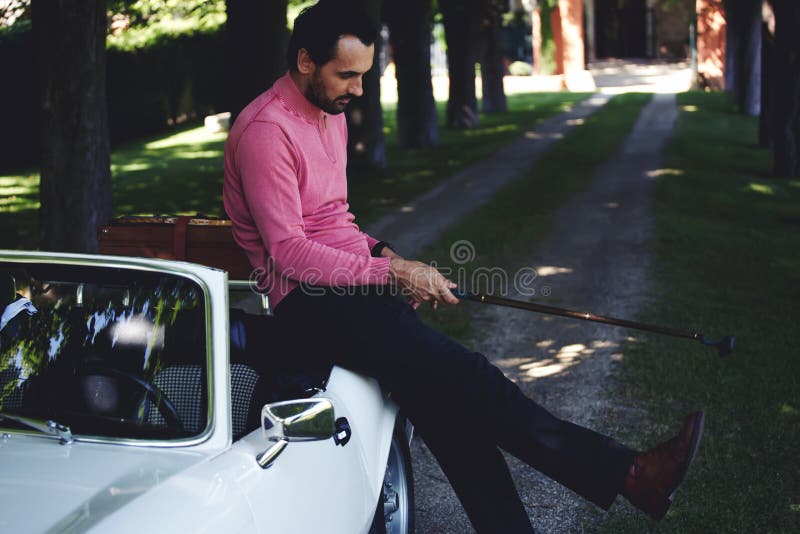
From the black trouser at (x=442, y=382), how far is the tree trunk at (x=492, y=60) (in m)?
28.0

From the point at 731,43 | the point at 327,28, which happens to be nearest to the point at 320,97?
the point at 327,28

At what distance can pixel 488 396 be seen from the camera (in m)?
3.64

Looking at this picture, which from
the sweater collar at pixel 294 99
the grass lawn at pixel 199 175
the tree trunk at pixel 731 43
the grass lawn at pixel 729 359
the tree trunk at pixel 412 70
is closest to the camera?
the sweater collar at pixel 294 99

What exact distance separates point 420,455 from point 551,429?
7.42 feet

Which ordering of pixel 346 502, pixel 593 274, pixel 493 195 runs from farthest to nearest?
pixel 493 195 → pixel 593 274 → pixel 346 502

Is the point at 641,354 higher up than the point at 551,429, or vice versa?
the point at 551,429

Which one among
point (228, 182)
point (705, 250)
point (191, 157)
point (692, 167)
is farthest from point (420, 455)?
point (191, 157)

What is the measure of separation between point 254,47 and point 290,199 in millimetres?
10424

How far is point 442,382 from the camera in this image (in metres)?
3.63

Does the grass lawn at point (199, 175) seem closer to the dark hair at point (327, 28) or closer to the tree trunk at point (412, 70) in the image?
the tree trunk at point (412, 70)

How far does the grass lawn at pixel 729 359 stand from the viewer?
195 inches

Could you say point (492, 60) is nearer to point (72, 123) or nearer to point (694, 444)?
point (72, 123)

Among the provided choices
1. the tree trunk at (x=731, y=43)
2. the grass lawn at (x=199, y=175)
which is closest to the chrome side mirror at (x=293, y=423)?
the grass lawn at (x=199, y=175)

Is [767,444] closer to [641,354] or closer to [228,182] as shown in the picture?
[641,354]
